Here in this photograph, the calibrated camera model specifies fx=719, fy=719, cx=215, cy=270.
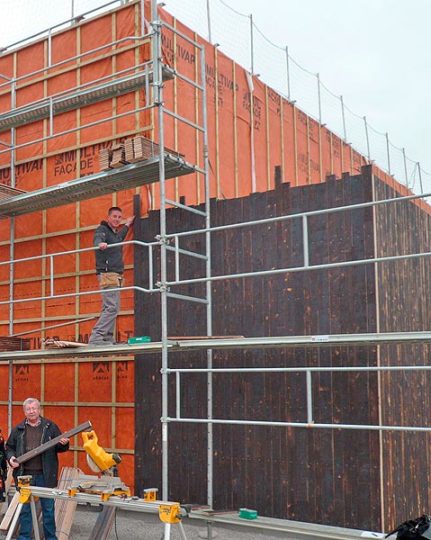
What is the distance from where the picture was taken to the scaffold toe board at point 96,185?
960cm

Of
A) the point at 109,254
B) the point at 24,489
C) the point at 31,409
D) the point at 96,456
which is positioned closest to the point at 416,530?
the point at 96,456

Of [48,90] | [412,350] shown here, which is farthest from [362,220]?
[48,90]

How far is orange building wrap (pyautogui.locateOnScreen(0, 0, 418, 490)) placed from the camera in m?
10.9

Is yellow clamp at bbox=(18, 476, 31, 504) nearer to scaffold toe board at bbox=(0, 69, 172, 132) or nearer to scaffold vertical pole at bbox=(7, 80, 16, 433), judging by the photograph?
scaffold vertical pole at bbox=(7, 80, 16, 433)

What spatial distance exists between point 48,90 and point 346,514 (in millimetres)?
8304

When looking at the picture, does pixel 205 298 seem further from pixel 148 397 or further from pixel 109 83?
pixel 109 83

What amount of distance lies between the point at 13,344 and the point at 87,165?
307 cm

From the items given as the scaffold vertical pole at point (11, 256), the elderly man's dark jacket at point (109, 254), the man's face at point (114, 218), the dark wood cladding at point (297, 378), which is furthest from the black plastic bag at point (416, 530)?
the scaffold vertical pole at point (11, 256)

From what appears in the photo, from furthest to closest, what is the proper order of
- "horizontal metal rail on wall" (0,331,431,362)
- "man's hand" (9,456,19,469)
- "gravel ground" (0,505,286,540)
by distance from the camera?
"gravel ground" (0,505,286,540), "man's hand" (9,456,19,469), "horizontal metal rail on wall" (0,331,431,362)

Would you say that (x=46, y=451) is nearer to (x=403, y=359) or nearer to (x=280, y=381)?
(x=280, y=381)

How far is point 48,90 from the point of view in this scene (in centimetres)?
1226

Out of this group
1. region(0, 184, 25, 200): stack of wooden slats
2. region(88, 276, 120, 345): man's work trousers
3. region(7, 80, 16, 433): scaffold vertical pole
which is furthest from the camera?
region(7, 80, 16, 433): scaffold vertical pole

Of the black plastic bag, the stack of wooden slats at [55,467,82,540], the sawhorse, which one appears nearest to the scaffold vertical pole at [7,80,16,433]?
the stack of wooden slats at [55,467,82,540]

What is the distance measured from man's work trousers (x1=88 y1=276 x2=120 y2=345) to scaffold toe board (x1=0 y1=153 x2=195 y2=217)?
5.15ft
